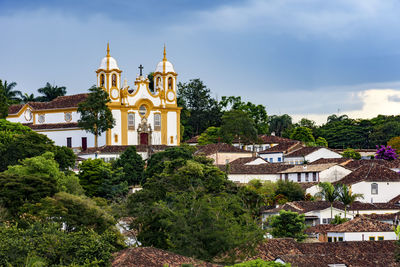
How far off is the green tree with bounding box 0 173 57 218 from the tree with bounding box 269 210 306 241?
1273 cm

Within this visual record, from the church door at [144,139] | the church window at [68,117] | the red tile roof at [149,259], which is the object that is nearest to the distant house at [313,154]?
the church door at [144,139]

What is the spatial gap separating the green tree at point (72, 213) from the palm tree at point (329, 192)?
1911 centimetres

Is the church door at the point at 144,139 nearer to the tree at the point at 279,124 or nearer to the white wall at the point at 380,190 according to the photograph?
the white wall at the point at 380,190

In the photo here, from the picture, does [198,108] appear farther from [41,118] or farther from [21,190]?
[21,190]

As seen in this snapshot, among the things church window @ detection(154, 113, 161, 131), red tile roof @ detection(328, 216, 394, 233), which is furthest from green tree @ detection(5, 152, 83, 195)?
church window @ detection(154, 113, 161, 131)

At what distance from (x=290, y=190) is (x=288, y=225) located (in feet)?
44.8

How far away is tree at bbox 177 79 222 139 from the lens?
102 metres

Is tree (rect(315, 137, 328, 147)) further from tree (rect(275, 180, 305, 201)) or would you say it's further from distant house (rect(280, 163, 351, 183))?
tree (rect(275, 180, 305, 201))

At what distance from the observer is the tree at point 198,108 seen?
336ft

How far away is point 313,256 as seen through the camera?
37344 mm

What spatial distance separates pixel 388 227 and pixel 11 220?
20.3 m

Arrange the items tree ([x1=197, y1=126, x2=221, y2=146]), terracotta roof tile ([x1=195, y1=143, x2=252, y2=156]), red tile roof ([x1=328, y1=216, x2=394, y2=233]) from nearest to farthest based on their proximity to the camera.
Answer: red tile roof ([x1=328, y1=216, x2=394, y2=233]), terracotta roof tile ([x1=195, y1=143, x2=252, y2=156]), tree ([x1=197, y1=126, x2=221, y2=146])

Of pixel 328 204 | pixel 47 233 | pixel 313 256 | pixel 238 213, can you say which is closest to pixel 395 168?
pixel 328 204

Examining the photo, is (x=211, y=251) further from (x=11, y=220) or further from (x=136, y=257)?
(x=11, y=220)
